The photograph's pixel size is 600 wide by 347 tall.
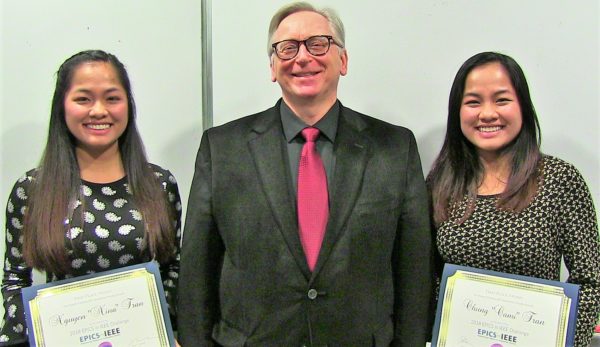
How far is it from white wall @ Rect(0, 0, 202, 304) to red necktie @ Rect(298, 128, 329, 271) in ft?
2.73


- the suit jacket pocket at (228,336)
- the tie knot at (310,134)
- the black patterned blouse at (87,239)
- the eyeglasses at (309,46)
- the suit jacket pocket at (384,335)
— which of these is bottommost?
the suit jacket pocket at (384,335)

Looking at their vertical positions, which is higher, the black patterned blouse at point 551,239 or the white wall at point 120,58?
the white wall at point 120,58

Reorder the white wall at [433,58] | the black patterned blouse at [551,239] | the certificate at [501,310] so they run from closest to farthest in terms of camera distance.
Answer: the certificate at [501,310]
the black patterned blouse at [551,239]
the white wall at [433,58]

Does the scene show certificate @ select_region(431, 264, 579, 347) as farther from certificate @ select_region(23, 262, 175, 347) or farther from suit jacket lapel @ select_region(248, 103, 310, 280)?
certificate @ select_region(23, 262, 175, 347)

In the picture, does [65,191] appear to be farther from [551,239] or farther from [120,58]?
[551,239]

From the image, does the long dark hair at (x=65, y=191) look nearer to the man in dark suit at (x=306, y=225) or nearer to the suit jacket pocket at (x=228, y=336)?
the man in dark suit at (x=306, y=225)

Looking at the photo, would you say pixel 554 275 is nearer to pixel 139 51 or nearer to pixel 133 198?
pixel 133 198

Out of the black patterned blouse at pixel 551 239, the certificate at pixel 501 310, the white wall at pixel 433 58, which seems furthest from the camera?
the white wall at pixel 433 58

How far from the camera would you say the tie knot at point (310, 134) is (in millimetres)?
1485

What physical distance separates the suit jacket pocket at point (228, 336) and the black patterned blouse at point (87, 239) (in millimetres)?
349

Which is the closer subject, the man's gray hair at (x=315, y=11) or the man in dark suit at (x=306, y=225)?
the man in dark suit at (x=306, y=225)

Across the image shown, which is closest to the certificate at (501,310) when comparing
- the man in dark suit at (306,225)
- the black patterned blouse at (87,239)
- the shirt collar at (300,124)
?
the man in dark suit at (306,225)

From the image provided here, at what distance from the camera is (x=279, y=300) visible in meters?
1.41

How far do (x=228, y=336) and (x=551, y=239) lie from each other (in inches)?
39.0
